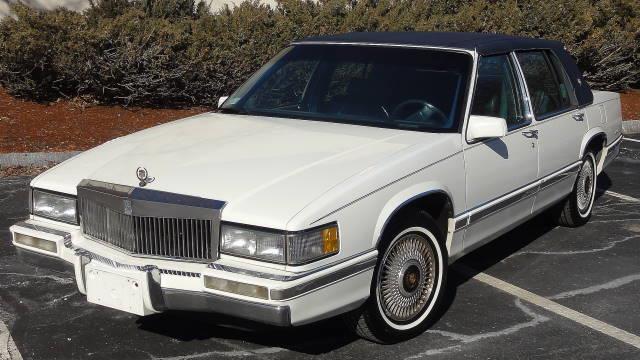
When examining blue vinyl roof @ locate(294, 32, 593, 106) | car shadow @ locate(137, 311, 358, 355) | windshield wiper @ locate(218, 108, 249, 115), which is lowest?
car shadow @ locate(137, 311, 358, 355)

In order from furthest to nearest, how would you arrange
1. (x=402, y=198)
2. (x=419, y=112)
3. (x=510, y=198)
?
1. (x=510, y=198)
2. (x=419, y=112)
3. (x=402, y=198)

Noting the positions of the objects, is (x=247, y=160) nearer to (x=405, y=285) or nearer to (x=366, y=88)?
(x=405, y=285)

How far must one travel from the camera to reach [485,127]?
486 cm

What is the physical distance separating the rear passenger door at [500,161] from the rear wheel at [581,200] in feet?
3.79

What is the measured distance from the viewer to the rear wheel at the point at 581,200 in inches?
268

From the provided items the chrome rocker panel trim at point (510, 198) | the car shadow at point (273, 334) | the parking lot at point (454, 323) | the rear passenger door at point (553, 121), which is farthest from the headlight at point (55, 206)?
the rear passenger door at point (553, 121)

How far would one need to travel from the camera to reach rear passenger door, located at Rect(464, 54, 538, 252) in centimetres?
502

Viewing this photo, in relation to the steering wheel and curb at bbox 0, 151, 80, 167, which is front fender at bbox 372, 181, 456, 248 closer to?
the steering wheel

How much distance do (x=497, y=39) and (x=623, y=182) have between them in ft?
11.9

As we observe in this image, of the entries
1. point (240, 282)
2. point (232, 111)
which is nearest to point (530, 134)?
point (232, 111)

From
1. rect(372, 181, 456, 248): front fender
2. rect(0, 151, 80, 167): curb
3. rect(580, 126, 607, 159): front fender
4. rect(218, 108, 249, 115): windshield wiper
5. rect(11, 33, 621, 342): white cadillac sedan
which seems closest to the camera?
rect(11, 33, 621, 342): white cadillac sedan

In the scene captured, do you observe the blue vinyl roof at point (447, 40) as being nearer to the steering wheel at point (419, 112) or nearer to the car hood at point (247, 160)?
the steering wheel at point (419, 112)

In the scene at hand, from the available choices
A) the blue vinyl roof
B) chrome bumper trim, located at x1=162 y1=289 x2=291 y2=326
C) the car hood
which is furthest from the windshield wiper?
chrome bumper trim, located at x1=162 y1=289 x2=291 y2=326

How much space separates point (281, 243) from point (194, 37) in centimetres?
777
